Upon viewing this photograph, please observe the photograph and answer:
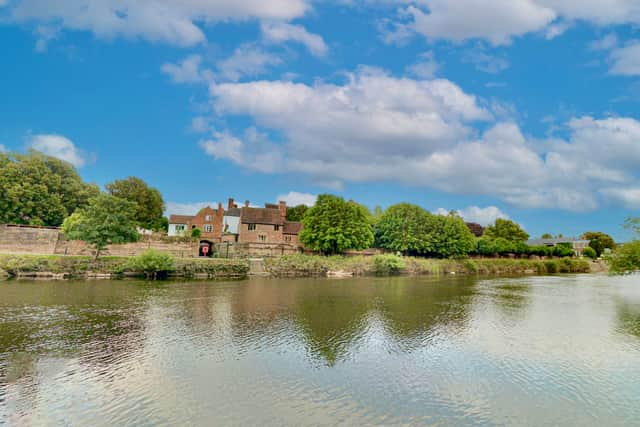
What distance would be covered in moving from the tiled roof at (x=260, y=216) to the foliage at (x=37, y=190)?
2511 cm

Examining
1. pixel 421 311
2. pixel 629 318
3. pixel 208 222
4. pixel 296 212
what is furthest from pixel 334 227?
pixel 629 318

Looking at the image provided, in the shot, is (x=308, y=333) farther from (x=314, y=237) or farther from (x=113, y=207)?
(x=314, y=237)

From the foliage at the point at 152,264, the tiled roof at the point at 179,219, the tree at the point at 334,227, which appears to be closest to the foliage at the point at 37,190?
the tiled roof at the point at 179,219

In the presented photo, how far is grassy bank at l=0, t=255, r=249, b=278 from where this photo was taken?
1591 inches

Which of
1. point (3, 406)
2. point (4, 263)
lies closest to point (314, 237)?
point (4, 263)

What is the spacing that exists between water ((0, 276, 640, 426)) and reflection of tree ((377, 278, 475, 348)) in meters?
0.20

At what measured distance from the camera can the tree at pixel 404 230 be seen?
65.6 meters

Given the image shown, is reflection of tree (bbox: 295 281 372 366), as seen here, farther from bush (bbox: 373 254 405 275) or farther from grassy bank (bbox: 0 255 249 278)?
bush (bbox: 373 254 405 275)

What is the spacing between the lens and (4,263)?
39844mm

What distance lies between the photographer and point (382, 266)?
58.0 metres

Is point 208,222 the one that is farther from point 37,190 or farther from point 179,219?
point 37,190

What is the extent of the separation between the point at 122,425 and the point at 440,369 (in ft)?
34.0

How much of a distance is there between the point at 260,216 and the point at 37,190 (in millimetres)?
32915

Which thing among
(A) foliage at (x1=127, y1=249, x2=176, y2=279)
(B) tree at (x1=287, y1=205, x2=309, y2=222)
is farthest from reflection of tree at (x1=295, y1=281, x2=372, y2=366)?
(B) tree at (x1=287, y1=205, x2=309, y2=222)
